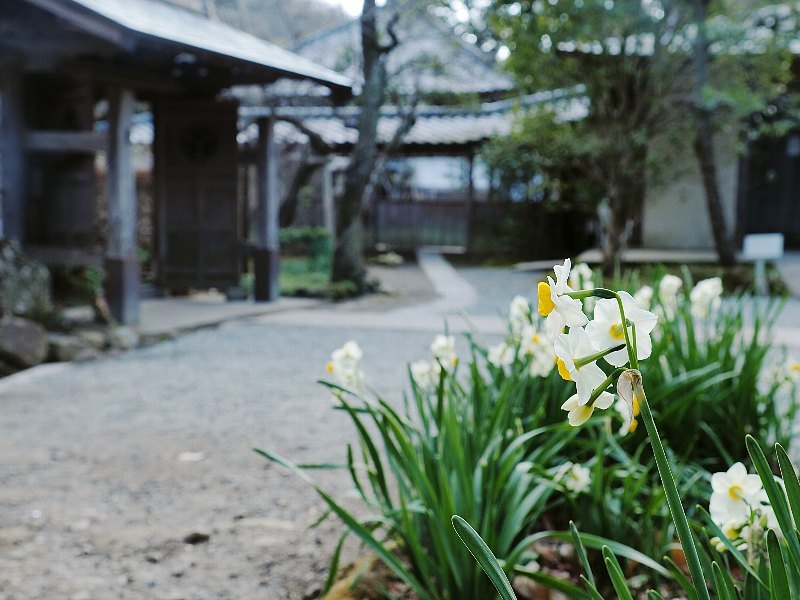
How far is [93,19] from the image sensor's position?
20.9ft

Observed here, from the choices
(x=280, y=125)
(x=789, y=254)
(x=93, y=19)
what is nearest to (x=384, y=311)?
(x=93, y=19)

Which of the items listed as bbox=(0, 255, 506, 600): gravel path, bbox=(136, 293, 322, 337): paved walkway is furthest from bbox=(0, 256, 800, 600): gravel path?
bbox=(136, 293, 322, 337): paved walkway

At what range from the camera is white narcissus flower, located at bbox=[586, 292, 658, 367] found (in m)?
0.91

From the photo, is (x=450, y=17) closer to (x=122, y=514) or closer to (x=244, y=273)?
(x=244, y=273)

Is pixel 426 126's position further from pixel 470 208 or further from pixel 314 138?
pixel 314 138

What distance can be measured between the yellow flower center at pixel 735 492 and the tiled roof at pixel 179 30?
19.6ft

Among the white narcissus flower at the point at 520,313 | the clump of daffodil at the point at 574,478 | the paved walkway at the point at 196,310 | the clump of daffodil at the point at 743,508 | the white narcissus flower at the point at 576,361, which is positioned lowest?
the paved walkway at the point at 196,310

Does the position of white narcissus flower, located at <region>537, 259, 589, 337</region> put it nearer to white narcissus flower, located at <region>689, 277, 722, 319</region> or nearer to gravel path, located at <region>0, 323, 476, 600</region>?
gravel path, located at <region>0, 323, 476, 600</region>

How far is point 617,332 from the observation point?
36.2 inches

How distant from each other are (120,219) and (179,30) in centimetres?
166

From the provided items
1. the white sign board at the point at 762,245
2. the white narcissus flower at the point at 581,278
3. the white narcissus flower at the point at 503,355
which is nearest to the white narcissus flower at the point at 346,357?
the white narcissus flower at the point at 503,355

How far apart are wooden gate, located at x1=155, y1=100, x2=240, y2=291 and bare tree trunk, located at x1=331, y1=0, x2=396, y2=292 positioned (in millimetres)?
1985

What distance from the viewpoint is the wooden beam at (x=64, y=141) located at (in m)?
7.45

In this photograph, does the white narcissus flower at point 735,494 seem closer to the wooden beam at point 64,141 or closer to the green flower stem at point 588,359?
the green flower stem at point 588,359
